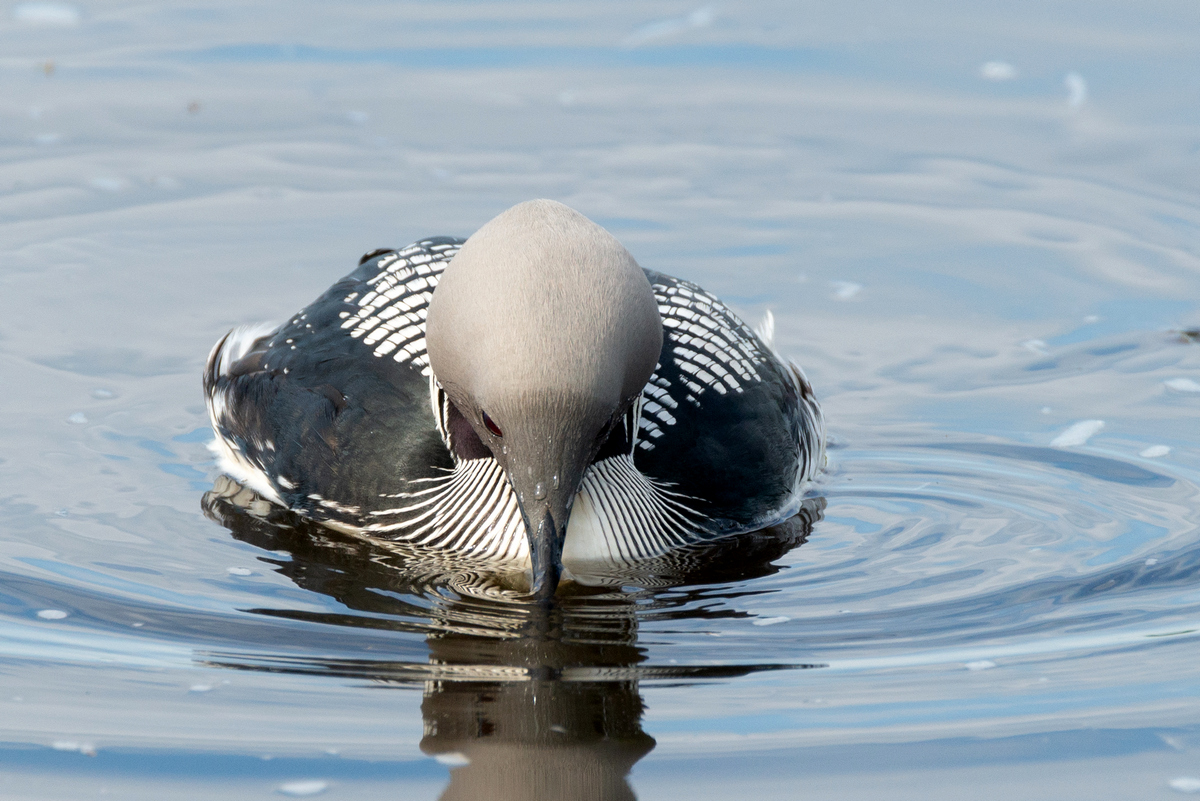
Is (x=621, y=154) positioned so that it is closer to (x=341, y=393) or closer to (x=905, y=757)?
(x=341, y=393)

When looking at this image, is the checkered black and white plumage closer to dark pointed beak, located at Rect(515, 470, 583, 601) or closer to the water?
the water

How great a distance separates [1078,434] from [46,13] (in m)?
7.47

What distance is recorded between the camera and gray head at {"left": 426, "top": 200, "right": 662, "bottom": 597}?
166 inches

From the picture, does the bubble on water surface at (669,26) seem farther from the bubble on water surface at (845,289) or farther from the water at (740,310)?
the bubble on water surface at (845,289)

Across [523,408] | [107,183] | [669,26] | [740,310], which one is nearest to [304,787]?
[523,408]

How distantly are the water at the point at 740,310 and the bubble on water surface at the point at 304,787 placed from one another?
0.04ft

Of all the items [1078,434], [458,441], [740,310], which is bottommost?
[1078,434]

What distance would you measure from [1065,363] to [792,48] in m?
3.99

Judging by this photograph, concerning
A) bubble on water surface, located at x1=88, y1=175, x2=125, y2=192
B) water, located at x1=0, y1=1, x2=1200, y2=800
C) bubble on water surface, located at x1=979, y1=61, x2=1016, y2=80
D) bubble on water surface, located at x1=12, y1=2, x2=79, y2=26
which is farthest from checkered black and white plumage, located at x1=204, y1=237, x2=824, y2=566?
bubble on water surface, located at x1=12, y1=2, x2=79, y2=26

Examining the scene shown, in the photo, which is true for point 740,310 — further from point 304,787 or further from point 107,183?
point 304,787

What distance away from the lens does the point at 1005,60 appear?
10023mm

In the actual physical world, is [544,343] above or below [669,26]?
above

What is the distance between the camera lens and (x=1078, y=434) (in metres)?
6.32

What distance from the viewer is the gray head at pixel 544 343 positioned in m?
4.21
